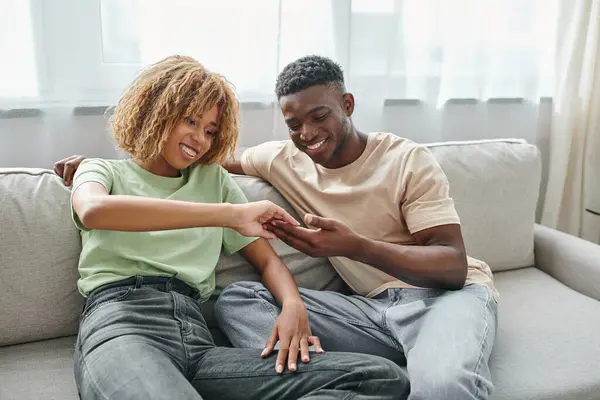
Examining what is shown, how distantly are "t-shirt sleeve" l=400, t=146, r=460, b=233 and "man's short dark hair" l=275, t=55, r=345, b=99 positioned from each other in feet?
0.96

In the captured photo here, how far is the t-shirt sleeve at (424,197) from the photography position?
1.61m

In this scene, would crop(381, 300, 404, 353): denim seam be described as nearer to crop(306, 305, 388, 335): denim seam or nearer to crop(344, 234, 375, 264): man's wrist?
crop(306, 305, 388, 335): denim seam

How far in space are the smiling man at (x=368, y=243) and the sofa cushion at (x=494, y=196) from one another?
33 centimetres

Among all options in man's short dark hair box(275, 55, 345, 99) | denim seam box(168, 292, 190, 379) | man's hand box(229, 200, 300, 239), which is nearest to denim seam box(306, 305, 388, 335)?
man's hand box(229, 200, 300, 239)

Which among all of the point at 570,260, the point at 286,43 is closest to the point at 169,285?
the point at 286,43

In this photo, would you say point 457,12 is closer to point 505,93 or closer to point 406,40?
point 406,40

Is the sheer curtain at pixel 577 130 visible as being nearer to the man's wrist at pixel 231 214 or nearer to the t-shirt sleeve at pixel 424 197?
the t-shirt sleeve at pixel 424 197

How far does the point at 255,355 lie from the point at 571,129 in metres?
1.77

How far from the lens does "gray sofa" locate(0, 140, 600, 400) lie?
150 cm

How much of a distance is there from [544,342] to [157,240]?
3.35 feet

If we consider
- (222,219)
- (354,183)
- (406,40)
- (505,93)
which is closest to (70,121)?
(222,219)

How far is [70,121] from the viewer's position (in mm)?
1899

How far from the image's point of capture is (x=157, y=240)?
5.05 ft

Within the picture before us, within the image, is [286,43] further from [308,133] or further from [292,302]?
[292,302]
